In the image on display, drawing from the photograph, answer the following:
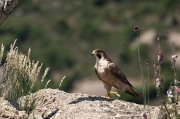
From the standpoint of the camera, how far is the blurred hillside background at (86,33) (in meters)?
66.1

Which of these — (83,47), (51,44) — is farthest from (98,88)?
(51,44)

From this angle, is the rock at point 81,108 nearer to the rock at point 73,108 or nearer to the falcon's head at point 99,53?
the rock at point 73,108

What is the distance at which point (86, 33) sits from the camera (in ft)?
251

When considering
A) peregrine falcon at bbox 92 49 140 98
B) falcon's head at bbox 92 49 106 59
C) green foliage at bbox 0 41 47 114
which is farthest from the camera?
falcon's head at bbox 92 49 106 59

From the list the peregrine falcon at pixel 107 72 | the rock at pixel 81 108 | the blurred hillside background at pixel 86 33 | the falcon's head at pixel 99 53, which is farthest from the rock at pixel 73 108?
the blurred hillside background at pixel 86 33

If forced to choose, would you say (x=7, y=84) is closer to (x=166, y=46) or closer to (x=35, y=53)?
Answer: (x=166, y=46)

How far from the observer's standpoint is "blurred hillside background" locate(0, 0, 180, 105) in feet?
217

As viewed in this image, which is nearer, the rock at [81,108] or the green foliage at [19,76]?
the rock at [81,108]

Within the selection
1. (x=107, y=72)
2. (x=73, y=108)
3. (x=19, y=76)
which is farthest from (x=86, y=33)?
(x=73, y=108)

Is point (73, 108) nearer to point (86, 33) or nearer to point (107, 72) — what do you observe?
point (107, 72)

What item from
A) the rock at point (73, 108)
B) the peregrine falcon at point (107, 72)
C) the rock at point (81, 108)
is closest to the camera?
the rock at point (73, 108)

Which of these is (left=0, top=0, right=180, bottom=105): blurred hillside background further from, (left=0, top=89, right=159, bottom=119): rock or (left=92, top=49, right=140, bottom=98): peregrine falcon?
(left=0, top=89, right=159, bottom=119): rock

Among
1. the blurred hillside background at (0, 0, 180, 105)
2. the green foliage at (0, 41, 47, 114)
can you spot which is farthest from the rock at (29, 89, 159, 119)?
the blurred hillside background at (0, 0, 180, 105)

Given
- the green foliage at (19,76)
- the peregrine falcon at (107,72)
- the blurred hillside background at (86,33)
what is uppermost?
the blurred hillside background at (86,33)
